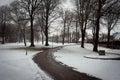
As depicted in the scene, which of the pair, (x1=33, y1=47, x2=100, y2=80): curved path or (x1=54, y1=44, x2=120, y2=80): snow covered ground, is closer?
(x1=33, y1=47, x2=100, y2=80): curved path

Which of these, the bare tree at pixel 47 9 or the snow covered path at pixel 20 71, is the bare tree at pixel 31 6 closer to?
the bare tree at pixel 47 9

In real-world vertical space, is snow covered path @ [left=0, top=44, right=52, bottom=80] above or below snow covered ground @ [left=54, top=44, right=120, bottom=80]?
above

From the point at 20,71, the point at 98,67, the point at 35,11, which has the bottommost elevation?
the point at 98,67

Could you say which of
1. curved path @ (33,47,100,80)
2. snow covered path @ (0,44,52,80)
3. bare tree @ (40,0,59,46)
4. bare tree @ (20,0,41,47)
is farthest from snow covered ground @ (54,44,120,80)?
bare tree @ (40,0,59,46)

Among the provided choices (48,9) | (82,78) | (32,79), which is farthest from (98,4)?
(32,79)

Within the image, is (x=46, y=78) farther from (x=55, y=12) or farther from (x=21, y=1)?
(x=55, y=12)

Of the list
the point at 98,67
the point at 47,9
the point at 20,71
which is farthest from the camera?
the point at 47,9

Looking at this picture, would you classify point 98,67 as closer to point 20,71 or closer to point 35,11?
point 20,71

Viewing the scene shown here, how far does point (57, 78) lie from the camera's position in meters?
11.2

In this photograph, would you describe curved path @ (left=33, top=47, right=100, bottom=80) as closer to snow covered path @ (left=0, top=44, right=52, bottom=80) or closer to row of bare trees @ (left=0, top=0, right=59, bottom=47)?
snow covered path @ (left=0, top=44, right=52, bottom=80)

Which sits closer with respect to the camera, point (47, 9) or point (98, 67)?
point (98, 67)

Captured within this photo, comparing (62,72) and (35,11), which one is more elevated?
(35,11)

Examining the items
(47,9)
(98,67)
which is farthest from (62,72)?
(47,9)

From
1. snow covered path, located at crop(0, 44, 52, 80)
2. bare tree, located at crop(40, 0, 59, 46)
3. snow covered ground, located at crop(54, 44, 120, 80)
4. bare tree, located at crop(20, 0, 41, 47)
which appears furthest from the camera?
bare tree, located at crop(40, 0, 59, 46)
